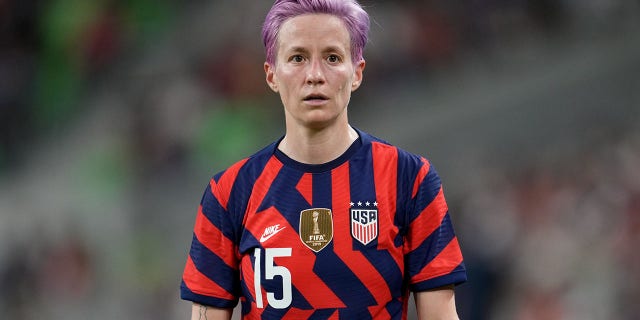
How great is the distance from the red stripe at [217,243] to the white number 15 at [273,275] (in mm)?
109

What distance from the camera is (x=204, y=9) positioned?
9.07 metres

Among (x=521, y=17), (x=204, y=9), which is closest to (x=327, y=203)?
(x=521, y=17)

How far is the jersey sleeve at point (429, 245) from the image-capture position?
281cm

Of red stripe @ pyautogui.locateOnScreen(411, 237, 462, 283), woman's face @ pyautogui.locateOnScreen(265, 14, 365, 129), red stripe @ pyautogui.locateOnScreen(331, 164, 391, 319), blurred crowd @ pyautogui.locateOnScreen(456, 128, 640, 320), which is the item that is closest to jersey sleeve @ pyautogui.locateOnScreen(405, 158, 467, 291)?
red stripe @ pyautogui.locateOnScreen(411, 237, 462, 283)

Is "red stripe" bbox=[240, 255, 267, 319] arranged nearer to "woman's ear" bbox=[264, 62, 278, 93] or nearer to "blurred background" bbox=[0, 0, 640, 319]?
"woman's ear" bbox=[264, 62, 278, 93]

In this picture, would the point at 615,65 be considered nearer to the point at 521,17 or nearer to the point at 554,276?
the point at 521,17

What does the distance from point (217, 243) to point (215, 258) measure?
0.04 m

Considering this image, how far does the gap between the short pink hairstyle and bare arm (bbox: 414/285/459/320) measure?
69 cm

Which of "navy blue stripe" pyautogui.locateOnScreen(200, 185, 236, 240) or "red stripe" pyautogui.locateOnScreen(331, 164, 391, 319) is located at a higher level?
"navy blue stripe" pyautogui.locateOnScreen(200, 185, 236, 240)

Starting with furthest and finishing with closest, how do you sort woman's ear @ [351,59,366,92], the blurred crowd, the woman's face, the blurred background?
the blurred background → the blurred crowd → woman's ear @ [351,59,366,92] → the woman's face

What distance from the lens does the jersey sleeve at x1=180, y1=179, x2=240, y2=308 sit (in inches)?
115

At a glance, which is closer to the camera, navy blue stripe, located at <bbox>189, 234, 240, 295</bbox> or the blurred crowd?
navy blue stripe, located at <bbox>189, 234, 240, 295</bbox>

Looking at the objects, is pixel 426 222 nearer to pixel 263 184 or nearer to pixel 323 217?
pixel 323 217

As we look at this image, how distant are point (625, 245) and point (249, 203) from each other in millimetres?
4520
